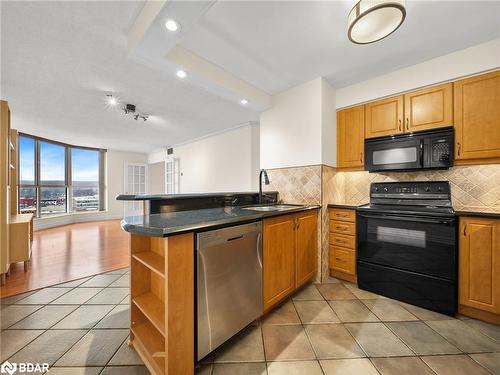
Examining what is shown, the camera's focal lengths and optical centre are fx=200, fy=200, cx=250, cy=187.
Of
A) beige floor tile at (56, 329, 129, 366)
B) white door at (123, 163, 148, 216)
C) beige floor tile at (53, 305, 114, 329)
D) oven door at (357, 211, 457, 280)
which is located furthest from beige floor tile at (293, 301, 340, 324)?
white door at (123, 163, 148, 216)

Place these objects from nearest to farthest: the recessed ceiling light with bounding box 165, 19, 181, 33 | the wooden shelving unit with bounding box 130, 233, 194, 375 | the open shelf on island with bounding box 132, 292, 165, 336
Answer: the wooden shelving unit with bounding box 130, 233, 194, 375
the open shelf on island with bounding box 132, 292, 165, 336
the recessed ceiling light with bounding box 165, 19, 181, 33

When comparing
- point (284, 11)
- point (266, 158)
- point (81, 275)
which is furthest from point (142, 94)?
point (81, 275)

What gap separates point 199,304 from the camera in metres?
1.19

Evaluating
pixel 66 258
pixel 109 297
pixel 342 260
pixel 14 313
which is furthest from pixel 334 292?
pixel 66 258

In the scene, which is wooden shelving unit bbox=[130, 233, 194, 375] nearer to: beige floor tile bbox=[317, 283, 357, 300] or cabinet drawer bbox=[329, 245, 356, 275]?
beige floor tile bbox=[317, 283, 357, 300]

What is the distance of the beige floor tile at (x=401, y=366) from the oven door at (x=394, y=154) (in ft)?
5.84

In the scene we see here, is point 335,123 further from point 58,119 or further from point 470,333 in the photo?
point 58,119

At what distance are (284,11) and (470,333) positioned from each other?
117 inches

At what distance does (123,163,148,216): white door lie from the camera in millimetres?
7547

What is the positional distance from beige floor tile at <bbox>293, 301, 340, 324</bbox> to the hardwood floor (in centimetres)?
262

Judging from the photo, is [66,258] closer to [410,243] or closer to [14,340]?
[14,340]

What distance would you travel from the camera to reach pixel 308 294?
87.7 inches

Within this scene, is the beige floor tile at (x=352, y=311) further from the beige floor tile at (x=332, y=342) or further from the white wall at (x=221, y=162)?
the white wall at (x=221, y=162)

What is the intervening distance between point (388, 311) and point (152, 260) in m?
2.16
